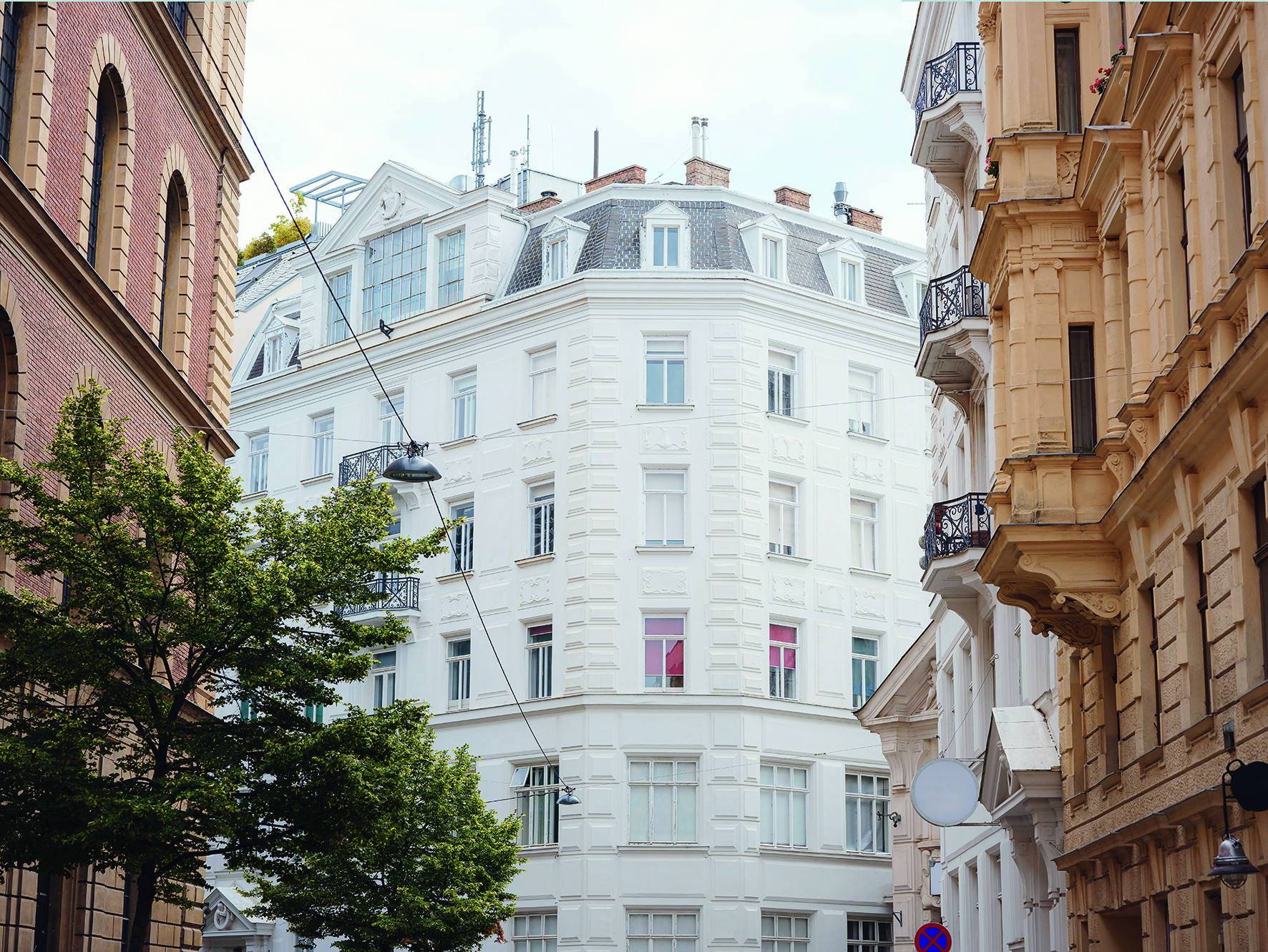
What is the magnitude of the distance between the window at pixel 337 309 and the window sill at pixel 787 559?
15903 millimetres

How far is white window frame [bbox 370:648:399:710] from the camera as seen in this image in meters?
50.3

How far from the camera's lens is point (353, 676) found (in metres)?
19.2

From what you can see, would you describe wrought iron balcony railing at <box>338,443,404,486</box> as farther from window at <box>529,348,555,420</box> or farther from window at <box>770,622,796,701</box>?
window at <box>770,622,796,701</box>

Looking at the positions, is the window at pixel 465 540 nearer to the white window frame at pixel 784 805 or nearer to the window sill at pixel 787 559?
the window sill at pixel 787 559

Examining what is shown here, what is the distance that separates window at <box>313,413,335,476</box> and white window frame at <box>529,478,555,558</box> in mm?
8566

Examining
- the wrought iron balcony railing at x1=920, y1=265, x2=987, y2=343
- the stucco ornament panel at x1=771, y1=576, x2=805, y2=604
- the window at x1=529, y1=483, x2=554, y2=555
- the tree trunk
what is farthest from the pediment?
the tree trunk

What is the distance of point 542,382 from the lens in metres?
48.7

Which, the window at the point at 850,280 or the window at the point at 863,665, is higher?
the window at the point at 850,280

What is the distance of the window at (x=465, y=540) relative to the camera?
161ft

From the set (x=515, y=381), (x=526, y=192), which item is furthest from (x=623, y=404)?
(x=526, y=192)

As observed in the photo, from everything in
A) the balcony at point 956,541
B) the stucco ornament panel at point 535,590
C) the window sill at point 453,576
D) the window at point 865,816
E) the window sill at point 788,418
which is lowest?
the window at point 865,816

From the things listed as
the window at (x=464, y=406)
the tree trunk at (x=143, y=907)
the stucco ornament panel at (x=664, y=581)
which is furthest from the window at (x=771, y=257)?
the tree trunk at (x=143, y=907)

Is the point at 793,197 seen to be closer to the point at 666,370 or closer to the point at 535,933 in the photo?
the point at 666,370

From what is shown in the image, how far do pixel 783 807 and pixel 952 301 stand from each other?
19643mm
